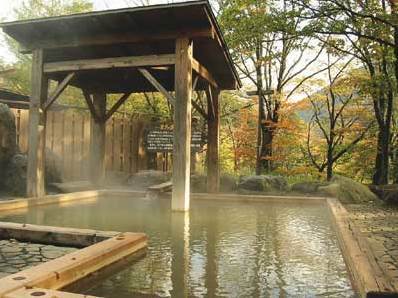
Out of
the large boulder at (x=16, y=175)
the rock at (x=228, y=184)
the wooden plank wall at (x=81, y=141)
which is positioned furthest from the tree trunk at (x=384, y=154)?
the large boulder at (x=16, y=175)

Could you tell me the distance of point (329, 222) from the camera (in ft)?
22.4

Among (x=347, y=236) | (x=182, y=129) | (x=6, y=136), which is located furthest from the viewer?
(x=6, y=136)

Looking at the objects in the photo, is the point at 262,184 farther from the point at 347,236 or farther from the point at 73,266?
the point at 73,266

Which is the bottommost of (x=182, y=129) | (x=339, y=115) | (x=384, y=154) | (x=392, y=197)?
(x=392, y=197)

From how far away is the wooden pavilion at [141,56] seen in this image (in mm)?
7465

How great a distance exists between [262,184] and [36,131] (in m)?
5.93

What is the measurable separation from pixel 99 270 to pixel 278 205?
20.5 feet

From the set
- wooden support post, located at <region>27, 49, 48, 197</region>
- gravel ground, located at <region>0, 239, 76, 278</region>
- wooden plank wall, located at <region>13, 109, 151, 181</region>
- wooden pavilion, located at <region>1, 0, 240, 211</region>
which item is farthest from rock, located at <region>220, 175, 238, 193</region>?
gravel ground, located at <region>0, 239, 76, 278</region>

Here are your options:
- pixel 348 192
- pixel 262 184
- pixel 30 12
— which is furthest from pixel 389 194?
pixel 30 12

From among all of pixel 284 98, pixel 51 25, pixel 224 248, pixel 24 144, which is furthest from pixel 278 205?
pixel 284 98

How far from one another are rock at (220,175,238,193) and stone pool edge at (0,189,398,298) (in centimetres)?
154

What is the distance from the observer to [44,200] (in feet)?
27.4

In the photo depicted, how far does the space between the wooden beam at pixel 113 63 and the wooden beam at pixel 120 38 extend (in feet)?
1.12

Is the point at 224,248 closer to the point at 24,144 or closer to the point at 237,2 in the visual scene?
the point at 24,144
